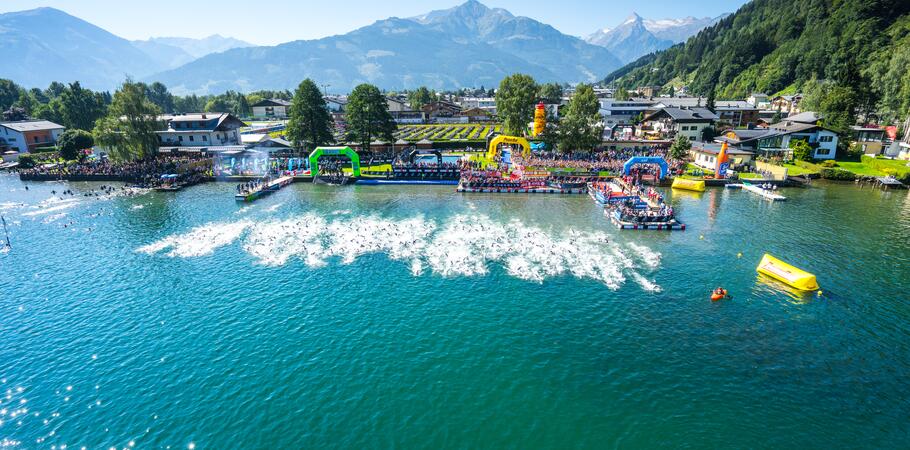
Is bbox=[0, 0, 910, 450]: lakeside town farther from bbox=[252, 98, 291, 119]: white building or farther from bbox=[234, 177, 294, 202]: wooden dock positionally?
bbox=[252, 98, 291, 119]: white building

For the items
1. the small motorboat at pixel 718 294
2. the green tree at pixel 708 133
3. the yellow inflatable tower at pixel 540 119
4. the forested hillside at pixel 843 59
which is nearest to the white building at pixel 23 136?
the yellow inflatable tower at pixel 540 119

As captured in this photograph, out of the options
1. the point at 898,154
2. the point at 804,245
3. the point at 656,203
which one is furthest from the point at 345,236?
the point at 898,154

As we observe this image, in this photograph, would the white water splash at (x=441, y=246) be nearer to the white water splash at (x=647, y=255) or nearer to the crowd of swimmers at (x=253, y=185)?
the white water splash at (x=647, y=255)

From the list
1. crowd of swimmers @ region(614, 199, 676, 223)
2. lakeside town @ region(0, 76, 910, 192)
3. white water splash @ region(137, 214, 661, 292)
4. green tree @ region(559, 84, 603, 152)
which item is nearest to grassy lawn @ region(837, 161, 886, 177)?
lakeside town @ region(0, 76, 910, 192)

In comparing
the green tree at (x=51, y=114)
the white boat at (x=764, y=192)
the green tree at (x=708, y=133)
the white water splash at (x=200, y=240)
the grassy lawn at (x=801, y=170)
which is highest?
the green tree at (x=51, y=114)

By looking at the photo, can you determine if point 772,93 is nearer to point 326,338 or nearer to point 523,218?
point 523,218

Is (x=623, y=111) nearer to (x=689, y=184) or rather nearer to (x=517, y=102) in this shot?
(x=517, y=102)

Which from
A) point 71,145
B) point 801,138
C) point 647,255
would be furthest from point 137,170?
point 801,138
